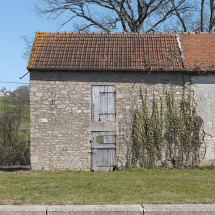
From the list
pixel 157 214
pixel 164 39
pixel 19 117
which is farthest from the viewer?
pixel 19 117

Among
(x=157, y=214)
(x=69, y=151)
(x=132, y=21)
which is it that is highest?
(x=132, y=21)

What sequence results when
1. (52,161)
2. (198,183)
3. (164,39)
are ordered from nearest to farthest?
1. (198,183)
2. (52,161)
3. (164,39)

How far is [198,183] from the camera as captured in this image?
436 inches

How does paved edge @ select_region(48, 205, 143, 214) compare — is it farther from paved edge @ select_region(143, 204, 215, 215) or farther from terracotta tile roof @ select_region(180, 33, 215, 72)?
terracotta tile roof @ select_region(180, 33, 215, 72)

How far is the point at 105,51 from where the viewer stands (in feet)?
52.8

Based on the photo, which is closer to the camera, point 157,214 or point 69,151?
point 157,214

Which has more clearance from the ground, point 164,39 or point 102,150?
point 164,39

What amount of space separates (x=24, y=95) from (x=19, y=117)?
178 inches

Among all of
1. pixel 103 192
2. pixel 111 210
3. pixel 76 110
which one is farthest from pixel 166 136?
pixel 111 210

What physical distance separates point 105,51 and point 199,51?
158 inches

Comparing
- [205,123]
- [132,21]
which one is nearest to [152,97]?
[205,123]

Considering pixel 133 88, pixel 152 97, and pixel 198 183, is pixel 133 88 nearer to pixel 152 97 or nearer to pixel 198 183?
pixel 152 97

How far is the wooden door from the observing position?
50.2 ft

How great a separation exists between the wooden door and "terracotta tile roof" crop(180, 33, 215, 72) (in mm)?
4260
